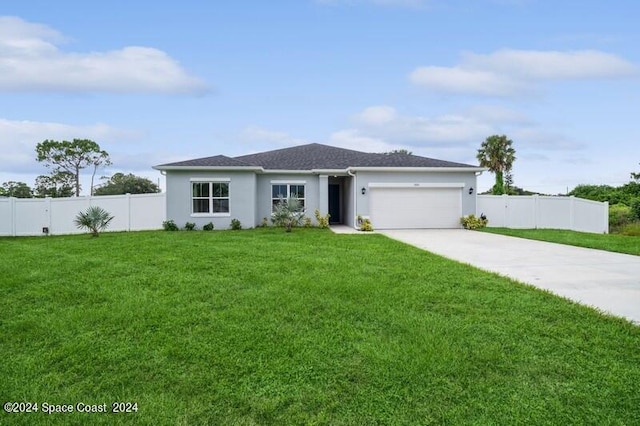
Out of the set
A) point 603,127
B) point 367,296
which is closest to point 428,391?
point 367,296

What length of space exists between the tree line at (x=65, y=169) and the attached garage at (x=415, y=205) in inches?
1240

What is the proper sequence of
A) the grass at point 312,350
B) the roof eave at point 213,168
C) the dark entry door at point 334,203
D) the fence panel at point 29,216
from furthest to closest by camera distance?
the dark entry door at point 334,203, the fence panel at point 29,216, the roof eave at point 213,168, the grass at point 312,350

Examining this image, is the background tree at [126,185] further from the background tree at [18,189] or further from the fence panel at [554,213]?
the fence panel at [554,213]

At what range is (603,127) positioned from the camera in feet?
57.0

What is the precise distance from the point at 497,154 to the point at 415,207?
15.6m

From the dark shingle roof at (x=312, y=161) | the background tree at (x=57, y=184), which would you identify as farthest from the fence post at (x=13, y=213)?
the background tree at (x=57, y=184)

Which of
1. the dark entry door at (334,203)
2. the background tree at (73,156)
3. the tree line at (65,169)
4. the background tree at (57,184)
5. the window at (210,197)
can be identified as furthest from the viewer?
the background tree at (57,184)

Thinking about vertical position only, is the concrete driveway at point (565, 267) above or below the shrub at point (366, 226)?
below

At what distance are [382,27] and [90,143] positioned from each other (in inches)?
1283

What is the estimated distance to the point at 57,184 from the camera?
1451 inches

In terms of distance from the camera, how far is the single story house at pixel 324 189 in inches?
678

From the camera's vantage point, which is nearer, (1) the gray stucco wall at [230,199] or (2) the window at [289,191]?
(1) the gray stucco wall at [230,199]

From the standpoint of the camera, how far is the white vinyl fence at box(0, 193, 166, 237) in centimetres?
1848

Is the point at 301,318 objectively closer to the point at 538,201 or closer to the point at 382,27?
the point at 382,27
